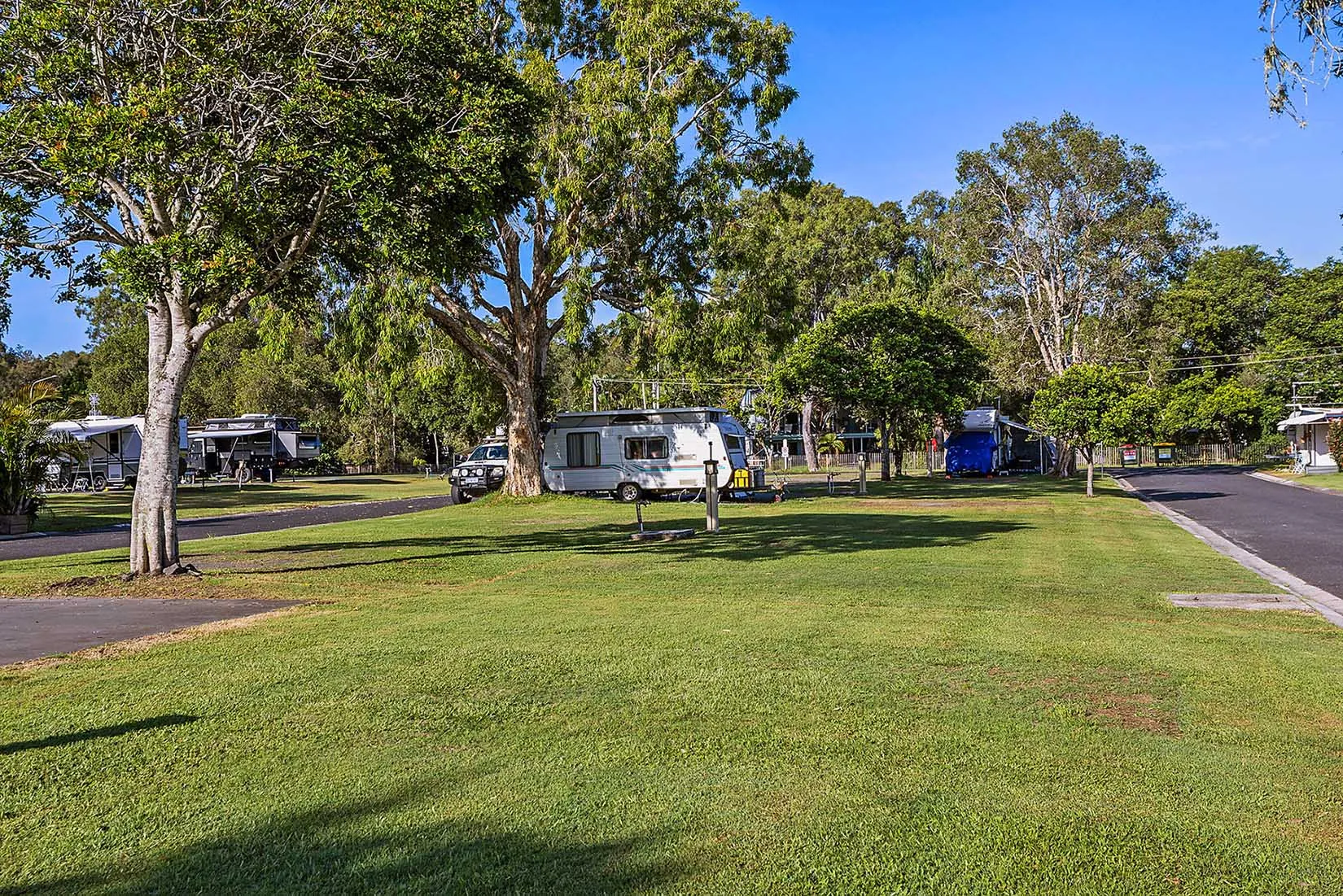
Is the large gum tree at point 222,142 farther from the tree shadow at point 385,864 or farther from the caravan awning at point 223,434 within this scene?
the caravan awning at point 223,434

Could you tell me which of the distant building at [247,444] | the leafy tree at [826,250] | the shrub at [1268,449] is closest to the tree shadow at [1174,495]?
the leafy tree at [826,250]

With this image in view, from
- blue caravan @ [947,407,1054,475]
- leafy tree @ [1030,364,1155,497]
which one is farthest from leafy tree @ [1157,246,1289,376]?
leafy tree @ [1030,364,1155,497]

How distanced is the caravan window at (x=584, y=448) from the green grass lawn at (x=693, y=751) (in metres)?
20.4

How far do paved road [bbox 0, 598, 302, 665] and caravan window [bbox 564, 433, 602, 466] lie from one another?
66.6 feet

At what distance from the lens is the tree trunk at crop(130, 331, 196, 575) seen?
41.4ft

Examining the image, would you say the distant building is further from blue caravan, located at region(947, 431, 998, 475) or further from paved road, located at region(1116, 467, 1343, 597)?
paved road, located at region(1116, 467, 1343, 597)

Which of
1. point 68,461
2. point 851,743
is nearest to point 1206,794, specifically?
point 851,743

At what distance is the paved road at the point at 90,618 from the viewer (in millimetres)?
8219

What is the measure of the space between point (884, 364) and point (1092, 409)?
9.21 m

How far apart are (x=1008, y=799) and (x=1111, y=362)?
49395 millimetres

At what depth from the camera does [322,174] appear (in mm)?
12094

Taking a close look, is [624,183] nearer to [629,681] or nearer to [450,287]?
[450,287]

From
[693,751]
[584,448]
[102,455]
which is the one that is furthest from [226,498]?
[693,751]

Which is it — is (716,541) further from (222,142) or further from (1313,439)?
(1313,439)
